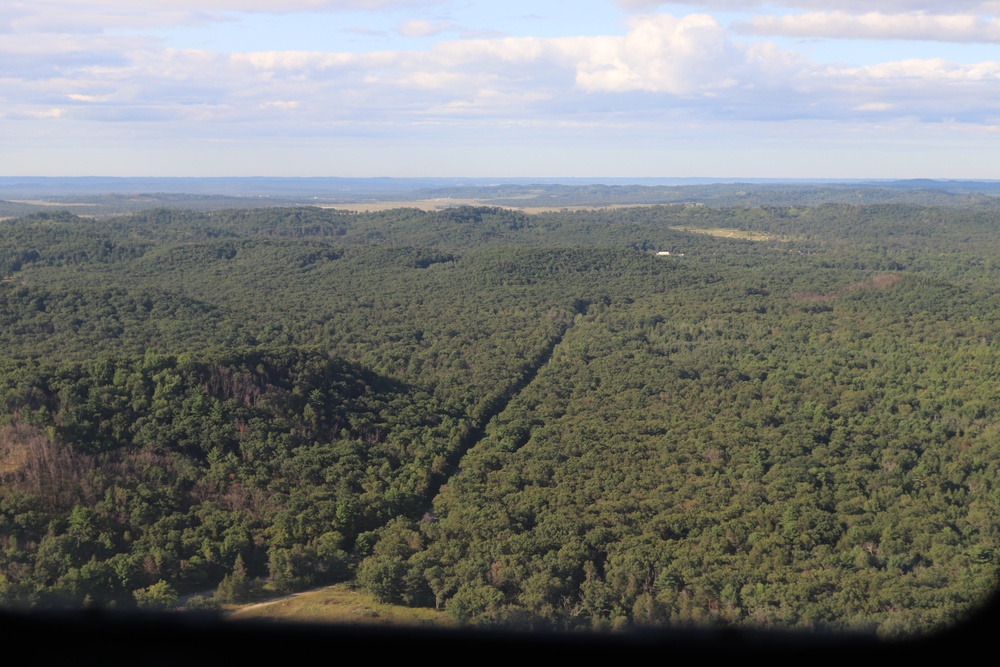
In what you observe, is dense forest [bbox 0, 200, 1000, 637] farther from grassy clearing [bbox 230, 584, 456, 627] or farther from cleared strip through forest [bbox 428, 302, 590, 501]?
grassy clearing [bbox 230, 584, 456, 627]

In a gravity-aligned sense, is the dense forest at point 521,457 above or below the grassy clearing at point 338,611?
above

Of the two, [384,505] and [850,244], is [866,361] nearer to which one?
[384,505]

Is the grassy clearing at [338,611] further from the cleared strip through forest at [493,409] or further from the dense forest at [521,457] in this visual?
the cleared strip through forest at [493,409]

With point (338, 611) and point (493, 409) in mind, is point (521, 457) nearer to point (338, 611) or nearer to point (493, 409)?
point (493, 409)

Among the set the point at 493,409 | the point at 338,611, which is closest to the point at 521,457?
the point at 493,409

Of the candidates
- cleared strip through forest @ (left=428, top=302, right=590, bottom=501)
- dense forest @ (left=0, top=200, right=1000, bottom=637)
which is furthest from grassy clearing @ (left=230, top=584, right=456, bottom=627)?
cleared strip through forest @ (left=428, top=302, right=590, bottom=501)

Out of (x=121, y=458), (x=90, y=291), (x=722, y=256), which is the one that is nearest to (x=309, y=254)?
(x=90, y=291)

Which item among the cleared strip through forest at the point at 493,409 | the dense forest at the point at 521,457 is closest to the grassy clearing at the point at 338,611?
the dense forest at the point at 521,457
